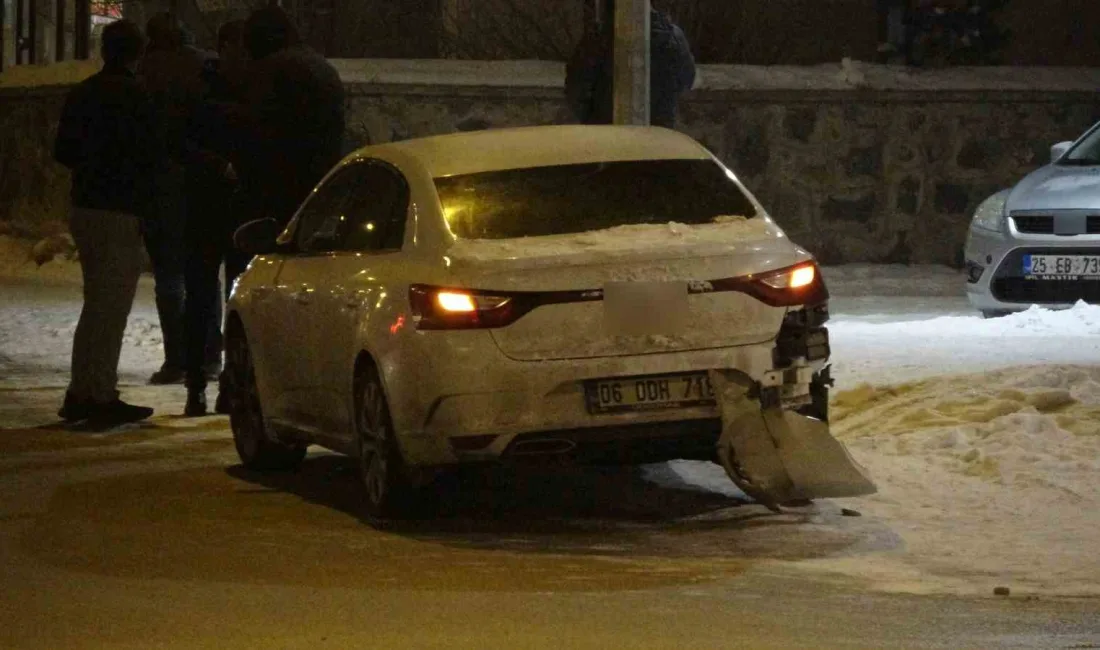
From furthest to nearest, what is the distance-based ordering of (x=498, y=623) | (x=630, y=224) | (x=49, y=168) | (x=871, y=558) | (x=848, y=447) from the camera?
(x=49, y=168), (x=848, y=447), (x=630, y=224), (x=871, y=558), (x=498, y=623)

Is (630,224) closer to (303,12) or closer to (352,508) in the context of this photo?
(352,508)

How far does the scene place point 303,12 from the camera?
2388 centimetres

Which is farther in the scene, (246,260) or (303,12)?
(303,12)

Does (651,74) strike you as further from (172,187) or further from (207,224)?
(207,224)

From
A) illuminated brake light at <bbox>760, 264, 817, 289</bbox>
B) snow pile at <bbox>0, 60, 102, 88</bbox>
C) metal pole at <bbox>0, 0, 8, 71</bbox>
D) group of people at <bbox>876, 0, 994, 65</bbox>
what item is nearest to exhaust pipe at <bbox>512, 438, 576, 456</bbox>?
illuminated brake light at <bbox>760, 264, 817, 289</bbox>

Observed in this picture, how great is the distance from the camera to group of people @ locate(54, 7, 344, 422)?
10852 millimetres

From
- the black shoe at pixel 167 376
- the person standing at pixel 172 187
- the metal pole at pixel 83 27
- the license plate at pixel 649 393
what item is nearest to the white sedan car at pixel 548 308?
the license plate at pixel 649 393

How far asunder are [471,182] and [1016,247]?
6510 millimetres

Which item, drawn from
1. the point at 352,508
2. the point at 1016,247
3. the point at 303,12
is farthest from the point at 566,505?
the point at 303,12

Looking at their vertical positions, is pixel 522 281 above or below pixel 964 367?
above

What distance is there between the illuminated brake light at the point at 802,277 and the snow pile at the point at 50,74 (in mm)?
12876

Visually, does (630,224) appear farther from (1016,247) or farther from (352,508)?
(1016,247)

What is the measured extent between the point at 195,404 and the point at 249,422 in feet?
5.62

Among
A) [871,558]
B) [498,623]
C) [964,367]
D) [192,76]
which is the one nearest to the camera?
[498,623]
